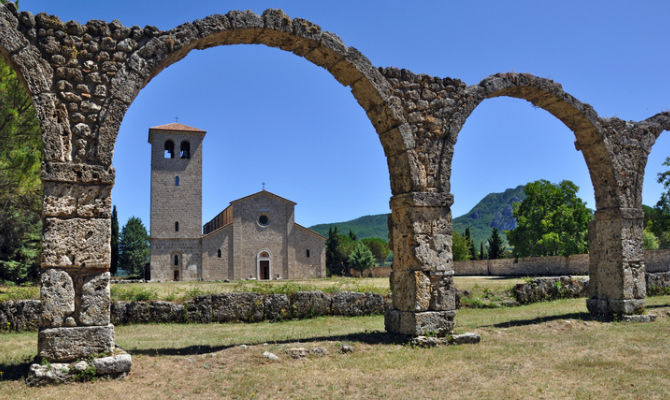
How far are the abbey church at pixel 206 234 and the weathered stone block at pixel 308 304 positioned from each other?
31.5m

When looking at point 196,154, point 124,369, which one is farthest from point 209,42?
point 196,154

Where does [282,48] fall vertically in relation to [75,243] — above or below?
above

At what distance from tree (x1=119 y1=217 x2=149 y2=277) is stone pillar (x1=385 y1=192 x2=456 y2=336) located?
179ft

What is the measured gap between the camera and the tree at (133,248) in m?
59.0

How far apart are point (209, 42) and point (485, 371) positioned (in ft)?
20.5

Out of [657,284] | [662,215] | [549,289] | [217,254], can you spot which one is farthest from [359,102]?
[217,254]

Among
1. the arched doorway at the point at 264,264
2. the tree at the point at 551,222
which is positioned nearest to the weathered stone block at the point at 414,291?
the tree at the point at 551,222

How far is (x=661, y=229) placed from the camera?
93.8 feet

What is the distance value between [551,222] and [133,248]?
46.9 m

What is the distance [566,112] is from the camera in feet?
34.9

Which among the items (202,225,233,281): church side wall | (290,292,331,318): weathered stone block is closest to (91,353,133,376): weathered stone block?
(290,292,331,318): weathered stone block

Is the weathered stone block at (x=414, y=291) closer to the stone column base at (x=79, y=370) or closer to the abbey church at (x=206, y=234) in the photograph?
the stone column base at (x=79, y=370)

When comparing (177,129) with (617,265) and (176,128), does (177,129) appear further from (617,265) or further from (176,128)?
(617,265)

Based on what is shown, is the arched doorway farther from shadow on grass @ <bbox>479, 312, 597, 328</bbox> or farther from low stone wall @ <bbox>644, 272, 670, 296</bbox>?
shadow on grass @ <bbox>479, 312, 597, 328</bbox>
